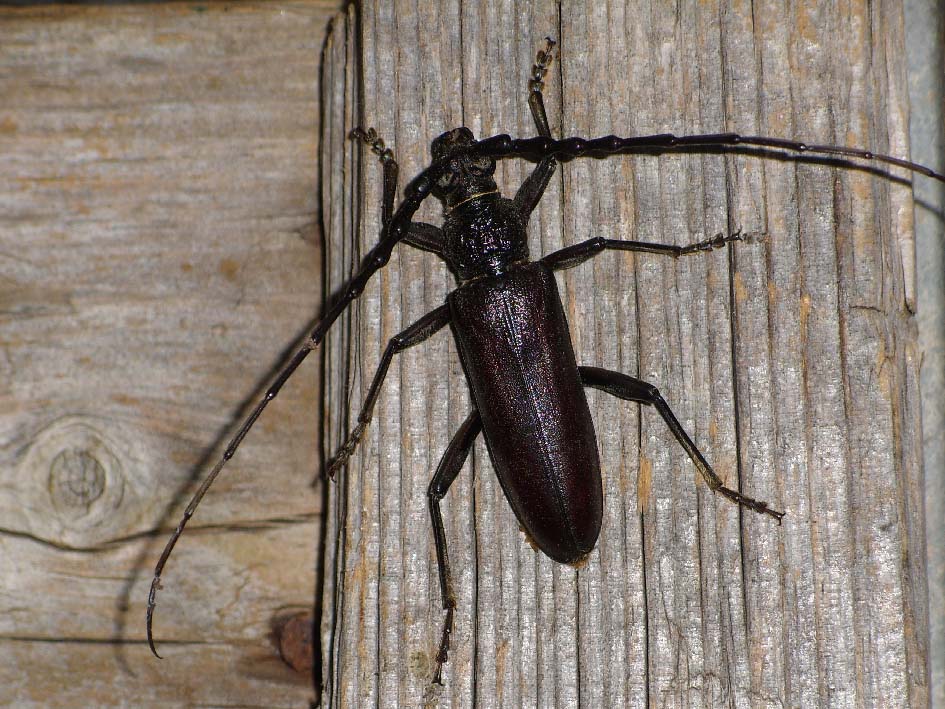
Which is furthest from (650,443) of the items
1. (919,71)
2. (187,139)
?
(187,139)

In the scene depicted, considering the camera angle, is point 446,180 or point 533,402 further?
point 446,180

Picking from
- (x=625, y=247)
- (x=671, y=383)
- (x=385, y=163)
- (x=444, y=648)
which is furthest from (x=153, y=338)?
(x=671, y=383)

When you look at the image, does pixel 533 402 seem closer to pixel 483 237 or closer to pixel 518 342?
pixel 518 342

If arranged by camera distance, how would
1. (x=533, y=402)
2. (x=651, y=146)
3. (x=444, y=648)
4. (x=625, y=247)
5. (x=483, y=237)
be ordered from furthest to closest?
1. (x=483, y=237)
2. (x=533, y=402)
3. (x=625, y=247)
4. (x=651, y=146)
5. (x=444, y=648)

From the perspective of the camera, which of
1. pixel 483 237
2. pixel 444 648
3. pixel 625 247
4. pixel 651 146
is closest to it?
pixel 444 648

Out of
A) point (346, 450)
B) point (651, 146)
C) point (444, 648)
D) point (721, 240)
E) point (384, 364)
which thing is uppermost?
point (651, 146)

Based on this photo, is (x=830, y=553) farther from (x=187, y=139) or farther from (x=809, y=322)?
(x=187, y=139)

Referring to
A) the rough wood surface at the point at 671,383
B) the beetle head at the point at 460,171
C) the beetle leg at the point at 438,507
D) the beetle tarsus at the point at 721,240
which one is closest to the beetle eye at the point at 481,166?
the beetle head at the point at 460,171
